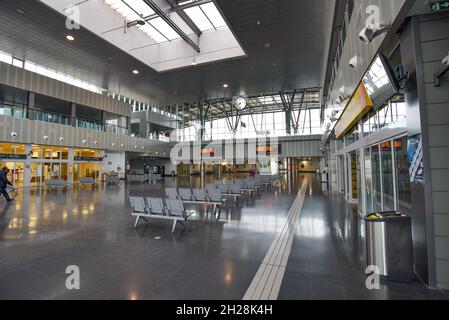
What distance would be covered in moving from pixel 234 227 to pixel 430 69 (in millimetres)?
4862

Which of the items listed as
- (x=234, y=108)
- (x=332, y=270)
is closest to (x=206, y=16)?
(x=332, y=270)

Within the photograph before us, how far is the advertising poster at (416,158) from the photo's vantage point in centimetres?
308

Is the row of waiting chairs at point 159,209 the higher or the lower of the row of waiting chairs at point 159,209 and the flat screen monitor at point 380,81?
the lower

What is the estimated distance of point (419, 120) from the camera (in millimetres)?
3045

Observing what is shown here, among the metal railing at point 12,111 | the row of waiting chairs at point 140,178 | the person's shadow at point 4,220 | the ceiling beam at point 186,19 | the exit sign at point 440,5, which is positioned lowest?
the person's shadow at point 4,220

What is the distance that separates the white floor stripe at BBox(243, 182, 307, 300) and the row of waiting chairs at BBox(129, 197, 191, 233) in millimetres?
2427

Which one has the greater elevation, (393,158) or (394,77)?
(394,77)

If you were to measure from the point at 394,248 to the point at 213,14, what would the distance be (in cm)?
1386

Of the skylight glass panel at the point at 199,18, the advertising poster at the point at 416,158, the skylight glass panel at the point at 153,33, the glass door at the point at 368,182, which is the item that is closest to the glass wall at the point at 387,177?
the glass door at the point at 368,182

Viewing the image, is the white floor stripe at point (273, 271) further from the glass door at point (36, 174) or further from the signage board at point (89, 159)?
the signage board at point (89, 159)

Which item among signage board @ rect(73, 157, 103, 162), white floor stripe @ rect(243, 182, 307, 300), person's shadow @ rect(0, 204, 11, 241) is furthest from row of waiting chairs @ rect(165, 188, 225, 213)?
signage board @ rect(73, 157, 103, 162)

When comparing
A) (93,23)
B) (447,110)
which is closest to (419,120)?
(447,110)

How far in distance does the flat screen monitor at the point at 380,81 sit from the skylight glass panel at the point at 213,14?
31.6 feet
